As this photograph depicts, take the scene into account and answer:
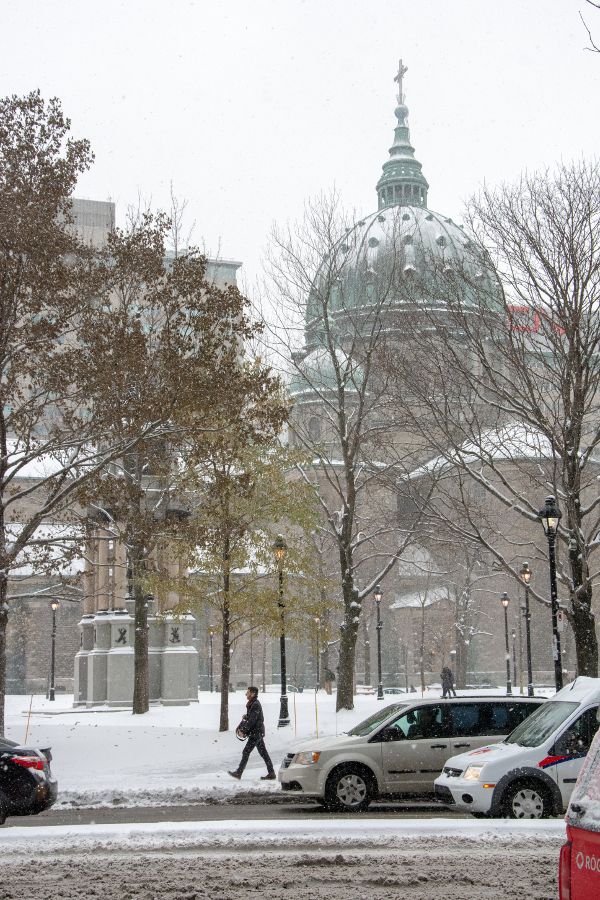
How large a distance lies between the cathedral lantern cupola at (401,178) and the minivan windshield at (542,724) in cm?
12656

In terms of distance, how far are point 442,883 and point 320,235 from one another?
81.4 feet

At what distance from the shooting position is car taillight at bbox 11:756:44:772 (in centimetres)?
1311

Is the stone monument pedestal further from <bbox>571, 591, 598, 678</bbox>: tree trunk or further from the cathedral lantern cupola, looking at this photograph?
the cathedral lantern cupola

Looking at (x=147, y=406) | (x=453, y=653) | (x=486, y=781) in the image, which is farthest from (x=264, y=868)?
(x=453, y=653)

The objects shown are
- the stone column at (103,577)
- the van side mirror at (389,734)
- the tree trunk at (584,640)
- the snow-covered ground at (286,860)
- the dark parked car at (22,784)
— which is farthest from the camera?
the stone column at (103,577)

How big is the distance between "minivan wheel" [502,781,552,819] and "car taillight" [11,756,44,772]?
5621mm

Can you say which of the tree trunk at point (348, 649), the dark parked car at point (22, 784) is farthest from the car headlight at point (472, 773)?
the tree trunk at point (348, 649)

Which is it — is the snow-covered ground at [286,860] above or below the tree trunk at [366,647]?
below

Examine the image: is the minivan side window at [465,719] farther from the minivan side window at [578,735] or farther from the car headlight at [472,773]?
the minivan side window at [578,735]

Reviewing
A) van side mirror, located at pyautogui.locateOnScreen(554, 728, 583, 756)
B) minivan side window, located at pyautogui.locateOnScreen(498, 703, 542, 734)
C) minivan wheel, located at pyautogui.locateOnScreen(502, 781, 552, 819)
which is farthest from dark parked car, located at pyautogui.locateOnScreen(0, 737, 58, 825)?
minivan side window, located at pyautogui.locateOnScreen(498, 703, 542, 734)

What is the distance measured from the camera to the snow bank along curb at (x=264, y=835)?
35.1 feet

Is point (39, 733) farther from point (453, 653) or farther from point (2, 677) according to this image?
point (453, 653)

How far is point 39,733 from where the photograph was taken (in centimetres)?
2345

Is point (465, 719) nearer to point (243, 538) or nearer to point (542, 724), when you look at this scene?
point (542, 724)
